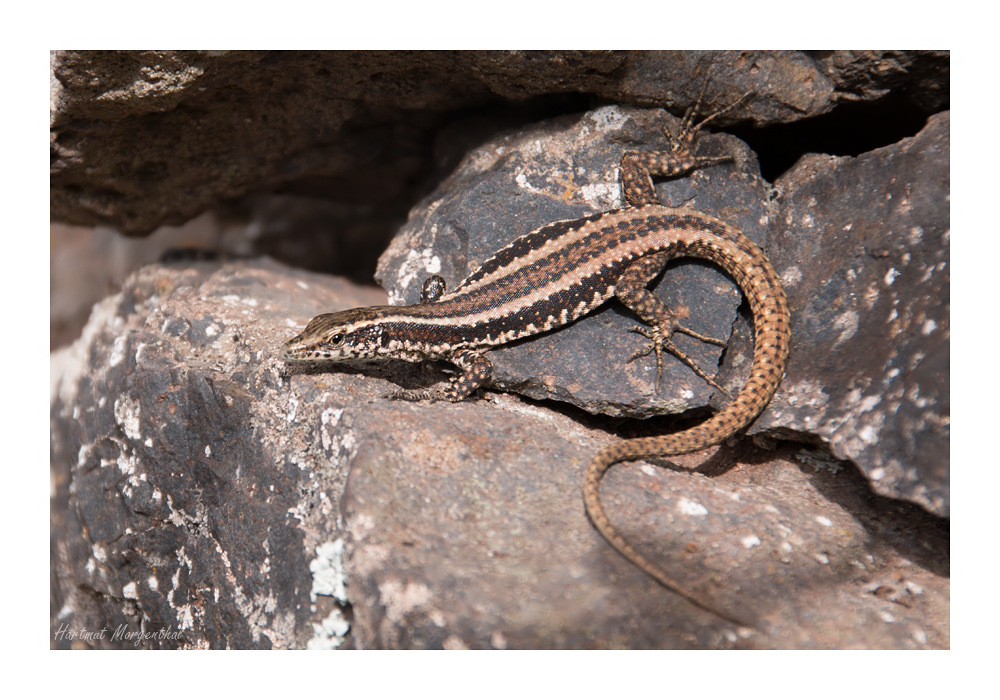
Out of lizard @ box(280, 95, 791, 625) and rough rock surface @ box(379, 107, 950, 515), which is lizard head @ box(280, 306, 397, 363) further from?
rough rock surface @ box(379, 107, 950, 515)

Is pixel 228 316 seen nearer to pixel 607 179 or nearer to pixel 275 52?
pixel 275 52

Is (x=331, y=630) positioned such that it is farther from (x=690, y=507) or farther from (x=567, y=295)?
(x=567, y=295)

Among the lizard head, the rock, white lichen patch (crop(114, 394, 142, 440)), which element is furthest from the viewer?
white lichen patch (crop(114, 394, 142, 440))

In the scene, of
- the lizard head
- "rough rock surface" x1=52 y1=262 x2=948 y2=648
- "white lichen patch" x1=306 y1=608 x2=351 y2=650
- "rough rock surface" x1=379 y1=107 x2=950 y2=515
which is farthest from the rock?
"white lichen patch" x1=306 y1=608 x2=351 y2=650

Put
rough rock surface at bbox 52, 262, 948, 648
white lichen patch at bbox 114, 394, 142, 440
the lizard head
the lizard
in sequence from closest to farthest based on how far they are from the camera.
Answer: rough rock surface at bbox 52, 262, 948, 648 → the lizard head → the lizard → white lichen patch at bbox 114, 394, 142, 440

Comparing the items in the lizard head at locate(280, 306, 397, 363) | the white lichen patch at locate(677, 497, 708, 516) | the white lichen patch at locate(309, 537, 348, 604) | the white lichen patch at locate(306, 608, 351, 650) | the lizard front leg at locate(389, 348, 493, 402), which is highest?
the lizard head at locate(280, 306, 397, 363)

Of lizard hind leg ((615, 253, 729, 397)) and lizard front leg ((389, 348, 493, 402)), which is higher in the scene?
lizard hind leg ((615, 253, 729, 397))

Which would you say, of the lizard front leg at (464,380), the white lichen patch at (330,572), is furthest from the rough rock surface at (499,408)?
the lizard front leg at (464,380)

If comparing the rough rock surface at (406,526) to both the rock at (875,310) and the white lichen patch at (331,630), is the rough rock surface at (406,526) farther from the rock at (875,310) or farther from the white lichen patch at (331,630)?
the rock at (875,310)
